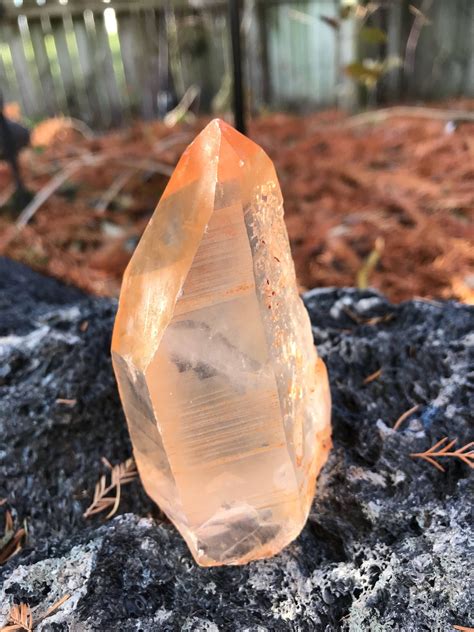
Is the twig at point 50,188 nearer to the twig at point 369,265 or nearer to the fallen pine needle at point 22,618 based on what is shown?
the twig at point 369,265

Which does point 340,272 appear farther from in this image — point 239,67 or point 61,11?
point 61,11

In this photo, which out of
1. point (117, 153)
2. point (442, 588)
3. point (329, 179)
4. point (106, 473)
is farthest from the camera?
point (117, 153)

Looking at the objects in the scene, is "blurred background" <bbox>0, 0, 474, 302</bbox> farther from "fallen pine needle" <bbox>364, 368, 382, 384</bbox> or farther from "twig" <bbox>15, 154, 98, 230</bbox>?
"fallen pine needle" <bbox>364, 368, 382, 384</bbox>

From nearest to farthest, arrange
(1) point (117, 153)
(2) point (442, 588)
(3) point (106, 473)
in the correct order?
(2) point (442, 588), (3) point (106, 473), (1) point (117, 153)

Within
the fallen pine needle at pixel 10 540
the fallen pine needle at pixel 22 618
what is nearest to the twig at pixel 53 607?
the fallen pine needle at pixel 22 618

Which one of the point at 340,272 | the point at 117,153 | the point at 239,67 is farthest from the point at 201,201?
the point at 117,153

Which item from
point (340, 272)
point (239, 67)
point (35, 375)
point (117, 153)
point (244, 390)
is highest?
point (239, 67)
